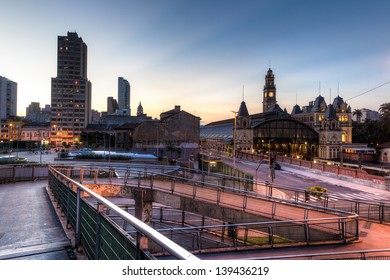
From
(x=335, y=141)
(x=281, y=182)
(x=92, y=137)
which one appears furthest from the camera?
(x=92, y=137)

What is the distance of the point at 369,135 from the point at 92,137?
89.6 meters

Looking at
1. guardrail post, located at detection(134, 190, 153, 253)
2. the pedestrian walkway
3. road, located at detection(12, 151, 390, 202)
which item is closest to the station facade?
road, located at detection(12, 151, 390, 202)

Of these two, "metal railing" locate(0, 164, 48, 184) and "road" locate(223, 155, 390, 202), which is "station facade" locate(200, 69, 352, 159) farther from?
"metal railing" locate(0, 164, 48, 184)

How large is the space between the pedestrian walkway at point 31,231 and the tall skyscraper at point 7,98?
18225 cm

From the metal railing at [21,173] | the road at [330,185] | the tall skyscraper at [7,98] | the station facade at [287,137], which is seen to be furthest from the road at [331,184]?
Answer: the tall skyscraper at [7,98]

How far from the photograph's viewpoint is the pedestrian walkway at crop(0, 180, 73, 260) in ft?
17.9

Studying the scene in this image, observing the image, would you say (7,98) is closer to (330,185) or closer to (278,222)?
A: (330,185)

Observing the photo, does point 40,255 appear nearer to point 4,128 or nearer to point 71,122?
point 71,122

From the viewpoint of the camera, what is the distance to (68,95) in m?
136

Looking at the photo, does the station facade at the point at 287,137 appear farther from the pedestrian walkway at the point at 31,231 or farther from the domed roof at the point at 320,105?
the pedestrian walkway at the point at 31,231
